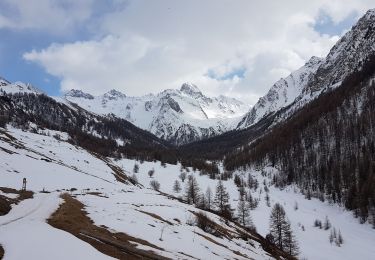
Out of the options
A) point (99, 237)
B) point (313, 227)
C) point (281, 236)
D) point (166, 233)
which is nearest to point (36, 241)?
point (99, 237)

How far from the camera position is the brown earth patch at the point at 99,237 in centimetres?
2519

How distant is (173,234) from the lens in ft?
115

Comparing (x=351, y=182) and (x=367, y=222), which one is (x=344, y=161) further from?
(x=367, y=222)

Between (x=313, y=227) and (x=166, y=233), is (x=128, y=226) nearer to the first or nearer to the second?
(x=166, y=233)

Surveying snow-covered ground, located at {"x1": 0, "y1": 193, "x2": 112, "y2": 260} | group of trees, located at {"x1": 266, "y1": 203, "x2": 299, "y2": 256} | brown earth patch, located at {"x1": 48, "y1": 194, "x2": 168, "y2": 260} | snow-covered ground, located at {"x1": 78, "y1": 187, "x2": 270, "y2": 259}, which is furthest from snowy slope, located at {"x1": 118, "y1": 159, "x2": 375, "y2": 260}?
snow-covered ground, located at {"x1": 0, "y1": 193, "x2": 112, "y2": 260}

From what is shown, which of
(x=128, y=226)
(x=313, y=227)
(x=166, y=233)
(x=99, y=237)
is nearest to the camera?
(x=99, y=237)

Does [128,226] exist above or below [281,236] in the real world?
below

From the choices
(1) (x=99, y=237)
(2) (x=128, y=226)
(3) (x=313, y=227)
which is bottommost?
(1) (x=99, y=237)

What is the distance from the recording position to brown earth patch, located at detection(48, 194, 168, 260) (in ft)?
82.6

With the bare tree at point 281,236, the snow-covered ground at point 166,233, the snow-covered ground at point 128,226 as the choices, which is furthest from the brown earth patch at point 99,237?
the bare tree at point 281,236

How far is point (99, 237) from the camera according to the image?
2730 centimetres

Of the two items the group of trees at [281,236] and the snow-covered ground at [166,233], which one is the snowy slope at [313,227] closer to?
the group of trees at [281,236]

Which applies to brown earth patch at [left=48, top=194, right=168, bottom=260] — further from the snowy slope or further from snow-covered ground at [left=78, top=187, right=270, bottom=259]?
the snowy slope

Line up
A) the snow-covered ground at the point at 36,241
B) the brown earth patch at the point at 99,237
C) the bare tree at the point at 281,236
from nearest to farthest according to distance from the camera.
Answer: the snow-covered ground at the point at 36,241 < the brown earth patch at the point at 99,237 < the bare tree at the point at 281,236
